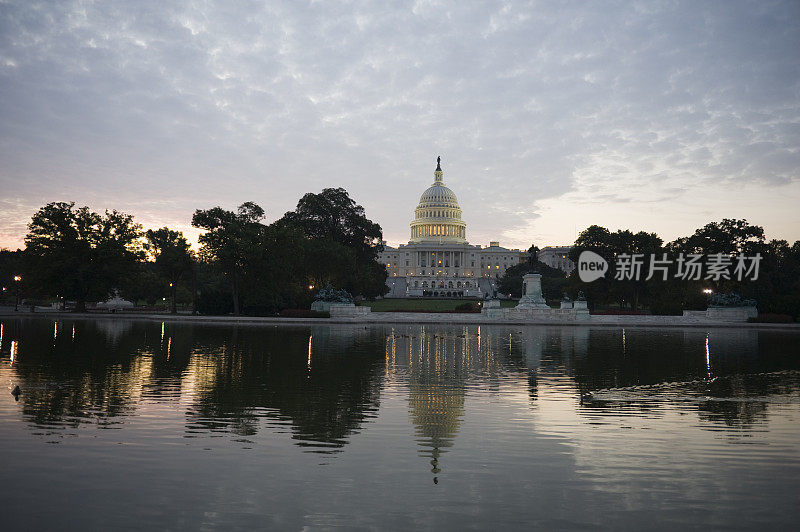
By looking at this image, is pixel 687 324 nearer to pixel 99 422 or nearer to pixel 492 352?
pixel 492 352

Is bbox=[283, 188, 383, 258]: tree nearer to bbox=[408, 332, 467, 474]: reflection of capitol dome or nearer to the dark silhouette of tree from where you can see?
the dark silhouette of tree

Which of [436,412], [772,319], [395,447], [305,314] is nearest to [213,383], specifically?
[436,412]

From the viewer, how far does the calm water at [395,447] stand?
275 inches

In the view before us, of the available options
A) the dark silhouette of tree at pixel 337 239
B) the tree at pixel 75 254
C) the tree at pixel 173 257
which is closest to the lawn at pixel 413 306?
the dark silhouette of tree at pixel 337 239

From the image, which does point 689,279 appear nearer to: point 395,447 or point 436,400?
point 436,400

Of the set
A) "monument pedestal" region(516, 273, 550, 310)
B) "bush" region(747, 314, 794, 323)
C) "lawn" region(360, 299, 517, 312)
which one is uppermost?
"monument pedestal" region(516, 273, 550, 310)

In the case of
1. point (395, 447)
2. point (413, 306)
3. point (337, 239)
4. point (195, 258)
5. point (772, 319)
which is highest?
point (337, 239)

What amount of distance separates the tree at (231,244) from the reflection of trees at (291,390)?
104 feet

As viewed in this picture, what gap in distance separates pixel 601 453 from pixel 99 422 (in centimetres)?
884

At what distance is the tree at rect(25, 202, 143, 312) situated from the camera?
2338 inches

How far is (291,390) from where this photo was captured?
1502cm

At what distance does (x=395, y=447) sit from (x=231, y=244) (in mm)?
50259

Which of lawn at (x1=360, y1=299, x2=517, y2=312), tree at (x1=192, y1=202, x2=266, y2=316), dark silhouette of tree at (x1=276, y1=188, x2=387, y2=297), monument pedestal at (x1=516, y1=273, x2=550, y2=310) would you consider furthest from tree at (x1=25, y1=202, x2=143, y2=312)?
monument pedestal at (x1=516, y1=273, x2=550, y2=310)

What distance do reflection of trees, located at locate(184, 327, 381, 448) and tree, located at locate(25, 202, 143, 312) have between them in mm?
41080
